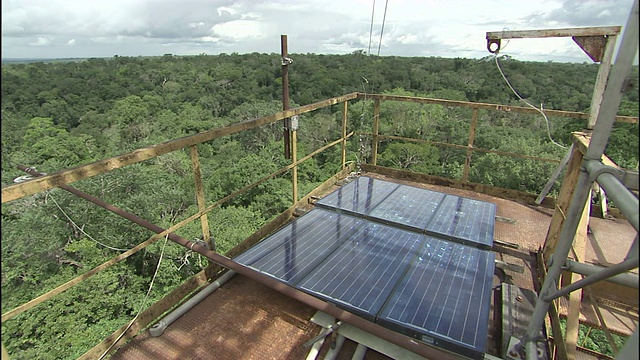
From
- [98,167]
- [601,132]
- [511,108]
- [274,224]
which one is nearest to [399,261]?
[274,224]

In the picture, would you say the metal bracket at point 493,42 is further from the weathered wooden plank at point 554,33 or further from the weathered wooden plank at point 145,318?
the weathered wooden plank at point 145,318

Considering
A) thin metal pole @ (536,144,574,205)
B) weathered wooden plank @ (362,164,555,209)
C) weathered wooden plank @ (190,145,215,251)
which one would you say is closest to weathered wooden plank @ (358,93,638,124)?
thin metal pole @ (536,144,574,205)

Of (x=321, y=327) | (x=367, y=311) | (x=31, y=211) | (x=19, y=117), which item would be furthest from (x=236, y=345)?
(x=19, y=117)

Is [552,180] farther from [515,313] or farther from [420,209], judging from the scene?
[515,313]

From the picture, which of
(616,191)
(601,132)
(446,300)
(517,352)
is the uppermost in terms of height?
(601,132)

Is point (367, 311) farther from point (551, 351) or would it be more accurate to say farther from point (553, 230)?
point (553, 230)

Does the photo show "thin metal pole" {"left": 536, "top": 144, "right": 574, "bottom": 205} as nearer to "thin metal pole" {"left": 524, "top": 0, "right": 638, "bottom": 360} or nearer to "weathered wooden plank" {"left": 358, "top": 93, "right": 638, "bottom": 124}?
"weathered wooden plank" {"left": 358, "top": 93, "right": 638, "bottom": 124}
